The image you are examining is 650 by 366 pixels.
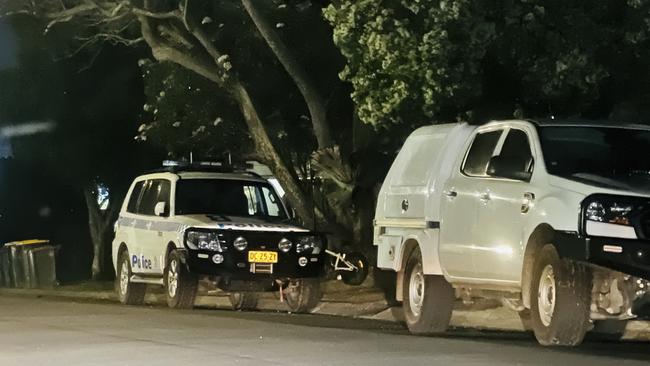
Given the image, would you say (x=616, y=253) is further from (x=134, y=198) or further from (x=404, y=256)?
(x=134, y=198)

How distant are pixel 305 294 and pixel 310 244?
84cm

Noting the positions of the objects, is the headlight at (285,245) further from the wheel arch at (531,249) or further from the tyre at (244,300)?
the wheel arch at (531,249)

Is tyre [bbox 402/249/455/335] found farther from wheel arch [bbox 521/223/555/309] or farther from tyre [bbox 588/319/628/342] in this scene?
wheel arch [bbox 521/223/555/309]

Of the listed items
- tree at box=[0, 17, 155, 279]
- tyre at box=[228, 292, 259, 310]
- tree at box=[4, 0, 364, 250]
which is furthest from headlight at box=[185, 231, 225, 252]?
tree at box=[0, 17, 155, 279]

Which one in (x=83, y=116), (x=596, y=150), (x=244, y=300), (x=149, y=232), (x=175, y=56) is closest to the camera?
(x=596, y=150)

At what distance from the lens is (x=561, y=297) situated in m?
10.7

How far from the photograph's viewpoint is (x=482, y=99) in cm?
1758

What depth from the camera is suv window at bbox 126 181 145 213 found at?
64.1ft

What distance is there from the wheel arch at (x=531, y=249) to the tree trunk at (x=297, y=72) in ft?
Result: 32.6

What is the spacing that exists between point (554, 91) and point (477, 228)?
4.69 metres

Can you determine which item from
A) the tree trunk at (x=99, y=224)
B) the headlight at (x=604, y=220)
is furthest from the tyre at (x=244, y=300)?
the tree trunk at (x=99, y=224)

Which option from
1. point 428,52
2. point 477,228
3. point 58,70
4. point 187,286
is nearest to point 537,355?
point 477,228

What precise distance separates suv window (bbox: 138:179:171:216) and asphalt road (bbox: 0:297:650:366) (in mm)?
3214

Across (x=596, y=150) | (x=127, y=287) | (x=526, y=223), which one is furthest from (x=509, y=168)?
(x=127, y=287)
